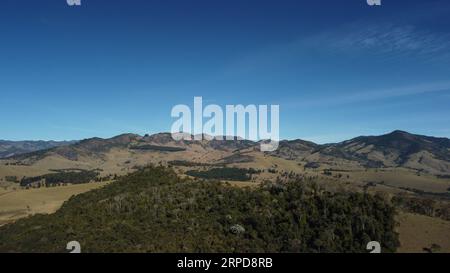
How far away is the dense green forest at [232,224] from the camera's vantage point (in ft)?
254

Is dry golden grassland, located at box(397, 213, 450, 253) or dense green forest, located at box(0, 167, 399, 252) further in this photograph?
dry golden grassland, located at box(397, 213, 450, 253)

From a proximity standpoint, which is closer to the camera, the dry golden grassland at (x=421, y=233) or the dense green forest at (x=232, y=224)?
the dense green forest at (x=232, y=224)

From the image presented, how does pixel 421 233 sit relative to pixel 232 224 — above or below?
below

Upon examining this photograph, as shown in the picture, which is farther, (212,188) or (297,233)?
(212,188)

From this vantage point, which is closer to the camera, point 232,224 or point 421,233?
point 232,224

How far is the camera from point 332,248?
75438 millimetres

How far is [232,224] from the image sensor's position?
86.9 meters

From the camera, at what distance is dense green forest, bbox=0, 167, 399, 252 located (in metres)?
77.6
